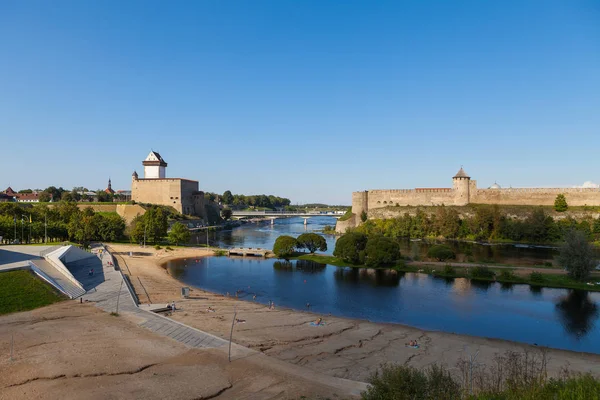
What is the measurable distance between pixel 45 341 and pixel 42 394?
16.4ft

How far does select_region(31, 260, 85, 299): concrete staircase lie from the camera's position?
78.5 ft

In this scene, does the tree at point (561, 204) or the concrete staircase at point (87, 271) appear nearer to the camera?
the concrete staircase at point (87, 271)

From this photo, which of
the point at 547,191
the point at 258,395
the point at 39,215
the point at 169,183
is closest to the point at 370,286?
the point at 258,395

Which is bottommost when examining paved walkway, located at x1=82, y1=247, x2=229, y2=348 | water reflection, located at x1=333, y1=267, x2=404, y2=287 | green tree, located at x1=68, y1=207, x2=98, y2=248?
water reflection, located at x1=333, y1=267, x2=404, y2=287

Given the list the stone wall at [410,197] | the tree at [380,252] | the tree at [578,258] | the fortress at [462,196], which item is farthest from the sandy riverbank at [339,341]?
the stone wall at [410,197]

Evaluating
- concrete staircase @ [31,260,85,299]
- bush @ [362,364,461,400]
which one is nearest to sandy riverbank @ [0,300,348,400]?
bush @ [362,364,461,400]

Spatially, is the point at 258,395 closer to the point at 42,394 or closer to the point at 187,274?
the point at 42,394

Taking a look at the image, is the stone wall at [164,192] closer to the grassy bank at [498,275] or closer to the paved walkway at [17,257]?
the paved walkway at [17,257]

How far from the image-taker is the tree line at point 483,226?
5653 cm

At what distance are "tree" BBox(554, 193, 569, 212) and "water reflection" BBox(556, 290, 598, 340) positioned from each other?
38.3m

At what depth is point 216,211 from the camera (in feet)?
329

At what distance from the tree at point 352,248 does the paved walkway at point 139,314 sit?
2014cm

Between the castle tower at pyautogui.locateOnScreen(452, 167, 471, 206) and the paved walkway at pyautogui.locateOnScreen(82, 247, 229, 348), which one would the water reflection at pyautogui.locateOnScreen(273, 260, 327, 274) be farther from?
the castle tower at pyautogui.locateOnScreen(452, 167, 471, 206)

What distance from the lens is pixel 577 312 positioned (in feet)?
78.9
